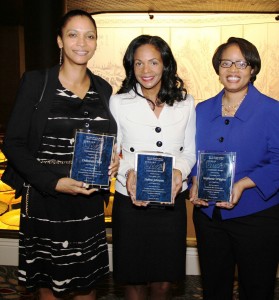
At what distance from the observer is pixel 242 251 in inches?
92.8

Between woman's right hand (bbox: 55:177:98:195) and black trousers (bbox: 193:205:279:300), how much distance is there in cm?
77

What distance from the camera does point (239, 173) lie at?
92.3 inches

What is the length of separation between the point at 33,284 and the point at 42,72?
4.05ft

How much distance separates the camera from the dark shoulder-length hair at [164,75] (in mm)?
2471

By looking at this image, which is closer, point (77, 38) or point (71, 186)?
point (71, 186)

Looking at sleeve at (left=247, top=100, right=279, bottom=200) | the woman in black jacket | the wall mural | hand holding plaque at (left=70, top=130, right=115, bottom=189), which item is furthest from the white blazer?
the wall mural

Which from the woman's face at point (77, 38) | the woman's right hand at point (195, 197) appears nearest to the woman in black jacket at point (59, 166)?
the woman's face at point (77, 38)

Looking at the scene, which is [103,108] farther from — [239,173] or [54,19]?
[54,19]

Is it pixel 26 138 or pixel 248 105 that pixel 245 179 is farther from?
pixel 26 138

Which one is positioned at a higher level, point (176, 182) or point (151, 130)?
point (151, 130)

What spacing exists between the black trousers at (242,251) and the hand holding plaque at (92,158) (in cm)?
71

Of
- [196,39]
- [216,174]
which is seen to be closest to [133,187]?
[216,174]

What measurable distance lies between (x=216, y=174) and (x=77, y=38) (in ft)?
3.63

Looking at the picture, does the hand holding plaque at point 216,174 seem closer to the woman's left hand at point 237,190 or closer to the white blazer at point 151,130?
the woman's left hand at point 237,190
